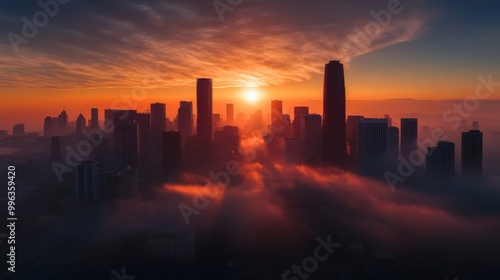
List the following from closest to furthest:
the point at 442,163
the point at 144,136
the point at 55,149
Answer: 1. the point at 442,163
2. the point at 55,149
3. the point at 144,136

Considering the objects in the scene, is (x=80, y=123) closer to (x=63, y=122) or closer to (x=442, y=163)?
(x=63, y=122)

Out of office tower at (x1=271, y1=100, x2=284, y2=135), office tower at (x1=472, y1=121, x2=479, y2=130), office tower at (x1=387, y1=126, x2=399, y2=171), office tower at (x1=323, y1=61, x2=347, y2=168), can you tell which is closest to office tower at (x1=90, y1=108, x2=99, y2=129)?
office tower at (x1=271, y1=100, x2=284, y2=135)

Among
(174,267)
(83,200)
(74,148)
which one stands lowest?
(174,267)

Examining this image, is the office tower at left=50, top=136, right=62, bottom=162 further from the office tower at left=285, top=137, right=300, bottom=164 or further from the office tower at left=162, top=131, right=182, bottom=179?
the office tower at left=285, top=137, right=300, bottom=164

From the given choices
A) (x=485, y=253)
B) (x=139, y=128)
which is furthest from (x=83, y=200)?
(x=485, y=253)

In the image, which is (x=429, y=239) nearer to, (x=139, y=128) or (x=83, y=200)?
(x=83, y=200)

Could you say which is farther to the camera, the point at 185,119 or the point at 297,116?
the point at 185,119

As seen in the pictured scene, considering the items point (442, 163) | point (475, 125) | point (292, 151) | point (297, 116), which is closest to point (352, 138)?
point (292, 151)
